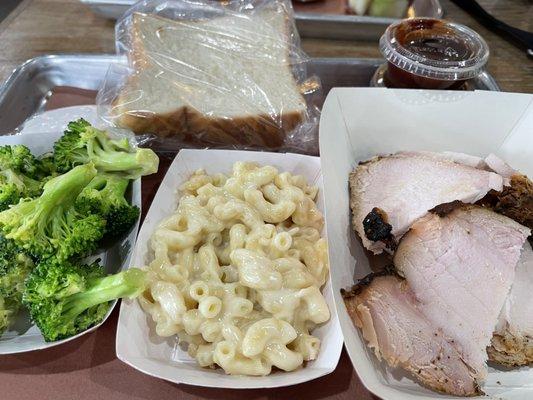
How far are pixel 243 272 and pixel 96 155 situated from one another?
0.63 metres

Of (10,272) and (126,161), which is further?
(126,161)

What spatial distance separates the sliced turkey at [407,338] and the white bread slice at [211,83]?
78cm

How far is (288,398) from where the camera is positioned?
1.08m

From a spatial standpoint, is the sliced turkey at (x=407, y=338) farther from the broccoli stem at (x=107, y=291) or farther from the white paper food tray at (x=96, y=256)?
the white paper food tray at (x=96, y=256)

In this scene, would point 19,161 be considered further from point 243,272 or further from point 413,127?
point 413,127

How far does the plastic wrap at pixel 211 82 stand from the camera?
163cm

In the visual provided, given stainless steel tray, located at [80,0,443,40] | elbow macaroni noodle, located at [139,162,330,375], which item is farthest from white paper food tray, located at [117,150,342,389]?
stainless steel tray, located at [80,0,443,40]

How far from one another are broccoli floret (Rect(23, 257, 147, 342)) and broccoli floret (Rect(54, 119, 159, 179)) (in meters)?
0.36

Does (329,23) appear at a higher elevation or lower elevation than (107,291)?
higher

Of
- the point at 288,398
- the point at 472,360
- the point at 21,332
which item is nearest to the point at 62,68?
the point at 21,332

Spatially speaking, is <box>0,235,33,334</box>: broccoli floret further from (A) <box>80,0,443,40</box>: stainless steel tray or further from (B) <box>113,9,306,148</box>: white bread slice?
(A) <box>80,0,443,40</box>: stainless steel tray

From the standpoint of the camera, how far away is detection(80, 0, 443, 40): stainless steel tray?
211 centimetres

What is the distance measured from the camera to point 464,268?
117 centimetres

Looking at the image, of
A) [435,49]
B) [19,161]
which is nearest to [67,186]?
[19,161]
